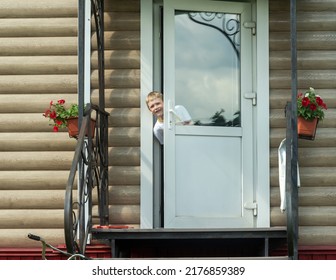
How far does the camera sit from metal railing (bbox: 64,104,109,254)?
6199 mm

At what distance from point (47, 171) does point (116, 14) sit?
1.48m

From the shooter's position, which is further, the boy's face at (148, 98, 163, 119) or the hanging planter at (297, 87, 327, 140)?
the boy's face at (148, 98, 163, 119)

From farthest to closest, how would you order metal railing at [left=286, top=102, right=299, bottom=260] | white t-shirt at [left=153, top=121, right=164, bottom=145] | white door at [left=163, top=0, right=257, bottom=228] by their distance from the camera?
white t-shirt at [left=153, top=121, right=164, bottom=145]
white door at [left=163, top=0, right=257, bottom=228]
metal railing at [left=286, top=102, right=299, bottom=260]

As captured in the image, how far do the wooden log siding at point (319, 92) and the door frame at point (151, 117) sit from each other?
0.07m

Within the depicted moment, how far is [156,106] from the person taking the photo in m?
7.31

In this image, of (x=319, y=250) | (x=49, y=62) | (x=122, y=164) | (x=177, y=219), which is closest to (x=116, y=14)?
(x=49, y=62)

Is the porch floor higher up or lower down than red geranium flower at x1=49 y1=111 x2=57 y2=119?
lower down

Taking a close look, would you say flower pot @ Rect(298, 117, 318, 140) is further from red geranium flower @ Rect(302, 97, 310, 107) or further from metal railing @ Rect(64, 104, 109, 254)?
metal railing @ Rect(64, 104, 109, 254)

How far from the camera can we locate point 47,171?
24.4 ft

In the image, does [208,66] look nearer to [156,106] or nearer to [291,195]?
[156,106]

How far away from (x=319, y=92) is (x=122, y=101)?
1691mm

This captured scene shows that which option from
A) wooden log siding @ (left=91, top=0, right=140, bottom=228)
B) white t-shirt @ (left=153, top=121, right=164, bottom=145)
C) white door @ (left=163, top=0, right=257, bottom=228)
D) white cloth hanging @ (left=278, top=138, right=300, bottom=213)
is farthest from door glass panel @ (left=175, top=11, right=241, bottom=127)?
white cloth hanging @ (left=278, top=138, right=300, bottom=213)

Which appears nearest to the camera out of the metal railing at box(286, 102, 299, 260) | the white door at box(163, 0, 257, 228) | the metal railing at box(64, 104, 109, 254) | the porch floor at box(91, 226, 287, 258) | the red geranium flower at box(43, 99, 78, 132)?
the metal railing at box(64, 104, 109, 254)

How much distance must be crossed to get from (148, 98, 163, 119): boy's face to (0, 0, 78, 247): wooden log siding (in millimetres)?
680
